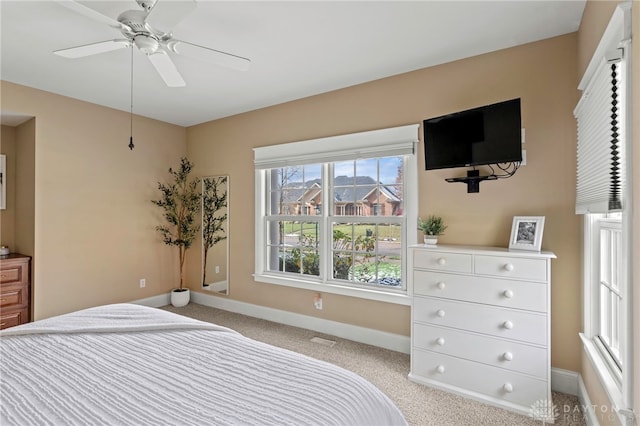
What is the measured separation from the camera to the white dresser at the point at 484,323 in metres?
2.06

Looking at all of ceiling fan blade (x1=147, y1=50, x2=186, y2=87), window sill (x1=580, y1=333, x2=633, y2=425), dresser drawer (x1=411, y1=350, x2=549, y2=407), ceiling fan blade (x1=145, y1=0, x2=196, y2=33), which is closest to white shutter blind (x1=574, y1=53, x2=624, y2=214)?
window sill (x1=580, y1=333, x2=633, y2=425)

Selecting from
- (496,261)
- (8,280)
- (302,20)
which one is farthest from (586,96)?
(8,280)

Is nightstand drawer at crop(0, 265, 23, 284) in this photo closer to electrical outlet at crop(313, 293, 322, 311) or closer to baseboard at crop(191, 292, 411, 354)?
baseboard at crop(191, 292, 411, 354)

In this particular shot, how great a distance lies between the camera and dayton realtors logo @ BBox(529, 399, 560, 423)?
6.53 feet

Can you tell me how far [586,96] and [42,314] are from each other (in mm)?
5103

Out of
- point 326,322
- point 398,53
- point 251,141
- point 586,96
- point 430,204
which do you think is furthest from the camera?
point 251,141

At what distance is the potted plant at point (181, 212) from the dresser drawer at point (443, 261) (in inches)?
133

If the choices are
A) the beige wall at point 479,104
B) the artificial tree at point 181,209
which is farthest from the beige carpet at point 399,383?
the artificial tree at point 181,209

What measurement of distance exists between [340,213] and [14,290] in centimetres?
346

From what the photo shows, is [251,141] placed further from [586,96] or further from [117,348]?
[586,96]

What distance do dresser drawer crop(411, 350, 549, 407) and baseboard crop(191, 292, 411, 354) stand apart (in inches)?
18.5

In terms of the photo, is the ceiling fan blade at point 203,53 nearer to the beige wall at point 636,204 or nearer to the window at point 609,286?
the beige wall at point 636,204

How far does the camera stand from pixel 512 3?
6.60 ft

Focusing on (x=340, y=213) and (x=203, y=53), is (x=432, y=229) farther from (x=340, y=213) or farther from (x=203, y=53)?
(x=203, y=53)
